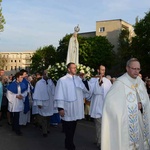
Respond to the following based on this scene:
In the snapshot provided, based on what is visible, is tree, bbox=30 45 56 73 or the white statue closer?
the white statue

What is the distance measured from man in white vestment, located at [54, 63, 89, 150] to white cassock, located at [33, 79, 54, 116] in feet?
8.23

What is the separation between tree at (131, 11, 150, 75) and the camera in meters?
40.8

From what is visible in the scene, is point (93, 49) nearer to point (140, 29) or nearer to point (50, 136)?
point (140, 29)

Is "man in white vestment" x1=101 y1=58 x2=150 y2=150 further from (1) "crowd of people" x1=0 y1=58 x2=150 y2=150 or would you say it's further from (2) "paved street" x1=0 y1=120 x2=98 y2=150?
(2) "paved street" x1=0 y1=120 x2=98 y2=150

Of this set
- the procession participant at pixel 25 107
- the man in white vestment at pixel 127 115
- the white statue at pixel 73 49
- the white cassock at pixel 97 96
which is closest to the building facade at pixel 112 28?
the white statue at pixel 73 49

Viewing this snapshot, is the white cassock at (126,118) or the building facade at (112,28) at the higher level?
the building facade at (112,28)

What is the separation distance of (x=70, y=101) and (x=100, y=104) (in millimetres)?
924

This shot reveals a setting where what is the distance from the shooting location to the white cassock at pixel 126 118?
525cm

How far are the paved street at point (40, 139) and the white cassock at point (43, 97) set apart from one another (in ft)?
2.48

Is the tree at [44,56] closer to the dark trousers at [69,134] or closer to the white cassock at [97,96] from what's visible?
the white cassock at [97,96]

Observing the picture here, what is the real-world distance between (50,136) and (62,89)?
262cm

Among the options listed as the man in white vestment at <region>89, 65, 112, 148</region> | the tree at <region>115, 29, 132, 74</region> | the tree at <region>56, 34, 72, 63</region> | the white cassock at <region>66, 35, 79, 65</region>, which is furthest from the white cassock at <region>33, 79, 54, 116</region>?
the tree at <region>56, 34, 72, 63</region>

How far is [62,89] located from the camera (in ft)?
24.7

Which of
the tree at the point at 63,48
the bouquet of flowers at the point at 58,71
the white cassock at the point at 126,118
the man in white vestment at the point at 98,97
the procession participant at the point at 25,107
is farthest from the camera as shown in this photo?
the tree at the point at 63,48
